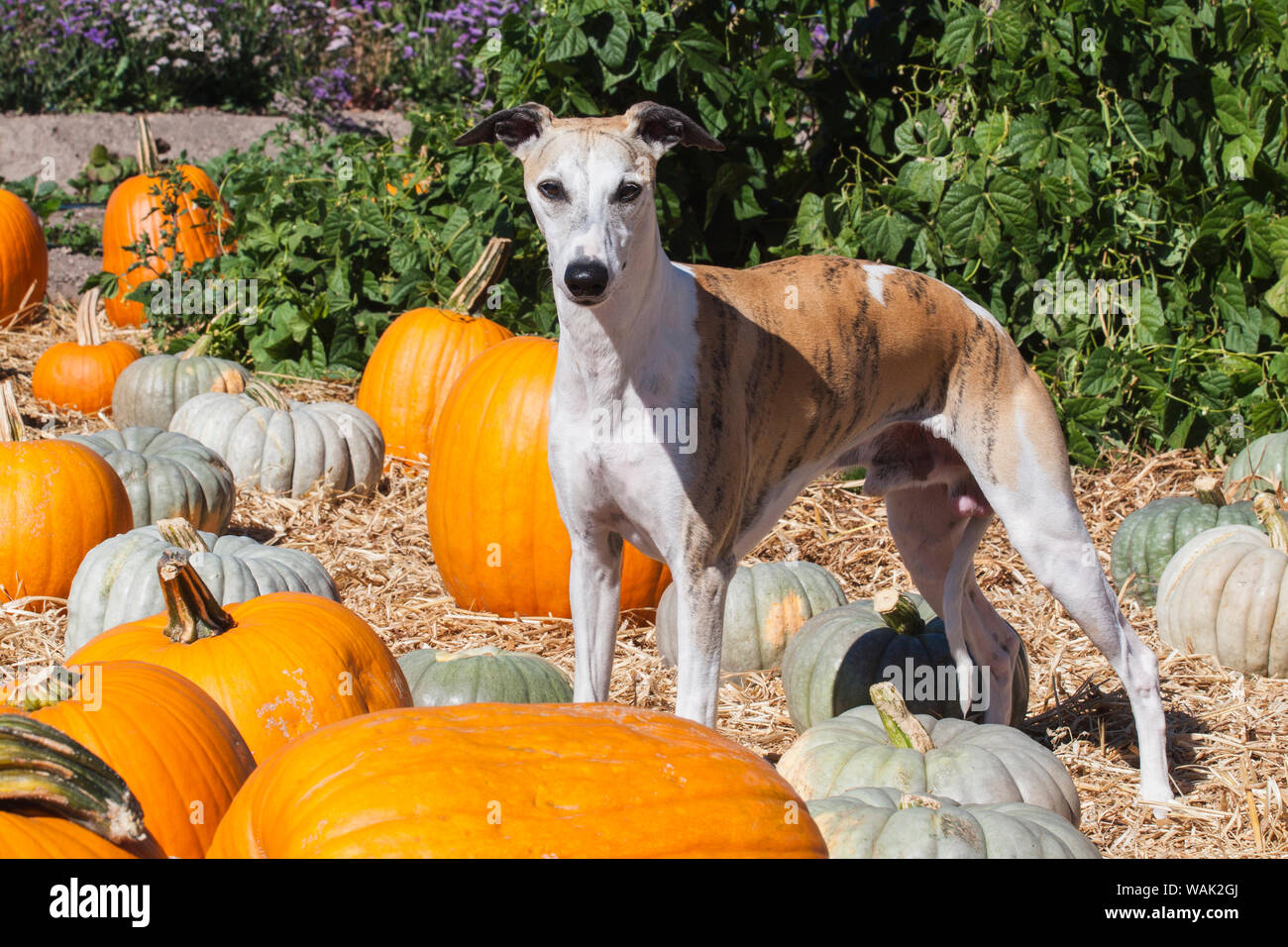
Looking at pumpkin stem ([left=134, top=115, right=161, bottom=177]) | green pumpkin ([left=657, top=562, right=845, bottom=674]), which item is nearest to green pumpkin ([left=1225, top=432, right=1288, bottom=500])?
green pumpkin ([left=657, top=562, right=845, bottom=674])

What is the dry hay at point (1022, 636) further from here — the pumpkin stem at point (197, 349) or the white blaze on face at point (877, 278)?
the white blaze on face at point (877, 278)

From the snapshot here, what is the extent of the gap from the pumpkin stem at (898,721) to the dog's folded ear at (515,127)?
1.75 metres

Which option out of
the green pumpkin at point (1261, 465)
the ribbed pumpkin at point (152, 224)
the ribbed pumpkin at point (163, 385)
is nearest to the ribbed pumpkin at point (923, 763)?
the green pumpkin at point (1261, 465)

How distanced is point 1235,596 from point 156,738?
397cm

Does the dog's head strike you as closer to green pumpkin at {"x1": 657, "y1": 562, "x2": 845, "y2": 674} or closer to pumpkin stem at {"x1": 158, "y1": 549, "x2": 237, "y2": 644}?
pumpkin stem at {"x1": 158, "y1": 549, "x2": 237, "y2": 644}

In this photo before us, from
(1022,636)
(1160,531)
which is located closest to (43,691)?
(1022,636)

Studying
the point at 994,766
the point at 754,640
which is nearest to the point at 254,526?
the point at 754,640

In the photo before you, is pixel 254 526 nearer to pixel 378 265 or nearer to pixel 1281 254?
pixel 378 265

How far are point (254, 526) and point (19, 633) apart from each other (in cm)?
143

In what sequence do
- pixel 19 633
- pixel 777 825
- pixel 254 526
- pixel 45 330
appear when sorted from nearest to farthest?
pixel 777 825
pixel 19 633
pixel 254 526
pixel 45 330

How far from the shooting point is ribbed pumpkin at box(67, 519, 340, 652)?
168 inches

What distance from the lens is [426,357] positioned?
6.43m

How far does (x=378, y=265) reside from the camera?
760cm

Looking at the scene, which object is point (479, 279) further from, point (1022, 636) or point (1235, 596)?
point (1235, 596)
